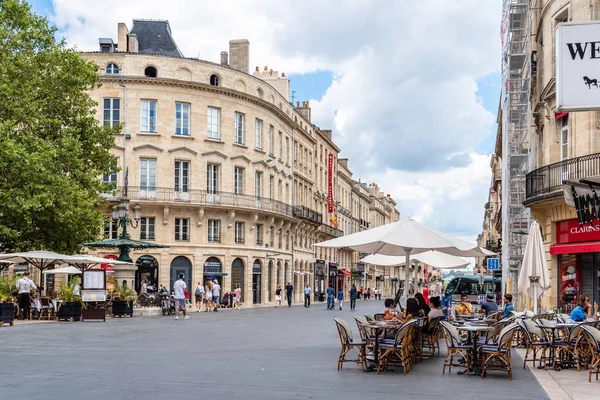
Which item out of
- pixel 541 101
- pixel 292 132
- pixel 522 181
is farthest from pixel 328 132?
pixel 541 101

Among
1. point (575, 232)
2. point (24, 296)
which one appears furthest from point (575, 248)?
point (24, 296)

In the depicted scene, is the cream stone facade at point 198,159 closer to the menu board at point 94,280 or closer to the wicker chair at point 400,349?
the menu board at point 94,280

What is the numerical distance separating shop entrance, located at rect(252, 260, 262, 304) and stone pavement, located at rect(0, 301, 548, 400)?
1253 inches

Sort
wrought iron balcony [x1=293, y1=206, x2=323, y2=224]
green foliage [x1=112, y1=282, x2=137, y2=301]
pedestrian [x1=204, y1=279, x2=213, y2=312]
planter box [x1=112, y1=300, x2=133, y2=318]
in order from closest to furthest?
planter box [x1=112, y1=300, x2=133, y2=318]
green foliage [x1=112, y1=282, x2=137, y2=301]
pedestrian [x1=204, y1=279, x2=213, y2=312]
wrought iron balcony [x1=293, y1=206, x2=323, y2=224]

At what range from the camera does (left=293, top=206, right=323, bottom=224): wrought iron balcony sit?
5839cm

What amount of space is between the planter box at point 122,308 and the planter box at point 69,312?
7.29 ft

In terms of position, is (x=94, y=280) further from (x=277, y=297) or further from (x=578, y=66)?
(x=578, y=66)

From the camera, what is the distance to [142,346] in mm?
16500

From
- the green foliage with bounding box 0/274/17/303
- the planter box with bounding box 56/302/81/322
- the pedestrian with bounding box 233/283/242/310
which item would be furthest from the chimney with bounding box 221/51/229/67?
the planter box with bounding box 56/302/81/322

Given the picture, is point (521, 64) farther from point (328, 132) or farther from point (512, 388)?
point (328, 132)

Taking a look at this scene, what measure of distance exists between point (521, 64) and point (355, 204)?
5896 cm

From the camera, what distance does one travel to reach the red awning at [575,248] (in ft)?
67.3

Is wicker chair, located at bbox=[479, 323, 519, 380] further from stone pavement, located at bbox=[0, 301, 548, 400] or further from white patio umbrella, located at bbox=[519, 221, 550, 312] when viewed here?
white patio umbrella, located at bbox=[519, 221, 550, 312]

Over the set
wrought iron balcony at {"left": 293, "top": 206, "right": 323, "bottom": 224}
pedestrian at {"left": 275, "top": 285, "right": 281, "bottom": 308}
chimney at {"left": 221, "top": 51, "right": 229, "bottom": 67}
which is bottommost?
pedestrian at {"left": 275, "top": 285, "right": 281, "bottom": 308}
